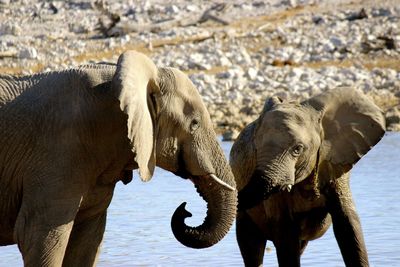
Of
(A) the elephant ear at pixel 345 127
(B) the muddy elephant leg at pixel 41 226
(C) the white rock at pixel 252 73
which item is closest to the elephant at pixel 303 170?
(A) the elephant ear at pixel 345 127

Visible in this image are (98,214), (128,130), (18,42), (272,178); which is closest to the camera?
(128,130)

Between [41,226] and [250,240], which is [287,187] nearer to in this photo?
[250,240]

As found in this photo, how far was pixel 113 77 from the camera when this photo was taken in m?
6.12

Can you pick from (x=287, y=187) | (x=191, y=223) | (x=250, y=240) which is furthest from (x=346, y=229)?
(x=191, y=223)

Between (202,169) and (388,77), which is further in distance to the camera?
(388,77)

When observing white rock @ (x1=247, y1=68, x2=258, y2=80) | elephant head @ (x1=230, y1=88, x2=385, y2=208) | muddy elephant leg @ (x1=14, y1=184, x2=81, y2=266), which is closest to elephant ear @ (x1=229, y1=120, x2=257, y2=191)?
elephant head @ (x1=230, y1=88, x2=385, y2=208)

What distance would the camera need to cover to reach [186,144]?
20.9ft

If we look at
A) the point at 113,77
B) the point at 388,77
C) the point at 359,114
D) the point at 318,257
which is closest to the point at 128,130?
the point at 113,77

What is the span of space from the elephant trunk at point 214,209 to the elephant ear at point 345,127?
2139 mm

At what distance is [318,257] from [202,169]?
392 centimetres

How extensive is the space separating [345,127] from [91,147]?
9.07 feet

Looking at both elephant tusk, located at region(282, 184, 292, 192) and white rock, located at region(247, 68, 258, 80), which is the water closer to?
elephant tusk, located at region(282, 184, 292, 192)

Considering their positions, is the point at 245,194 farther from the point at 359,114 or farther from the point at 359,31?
the point at 359,31

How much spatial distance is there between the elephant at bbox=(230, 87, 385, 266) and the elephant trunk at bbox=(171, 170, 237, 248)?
163 centimetres
